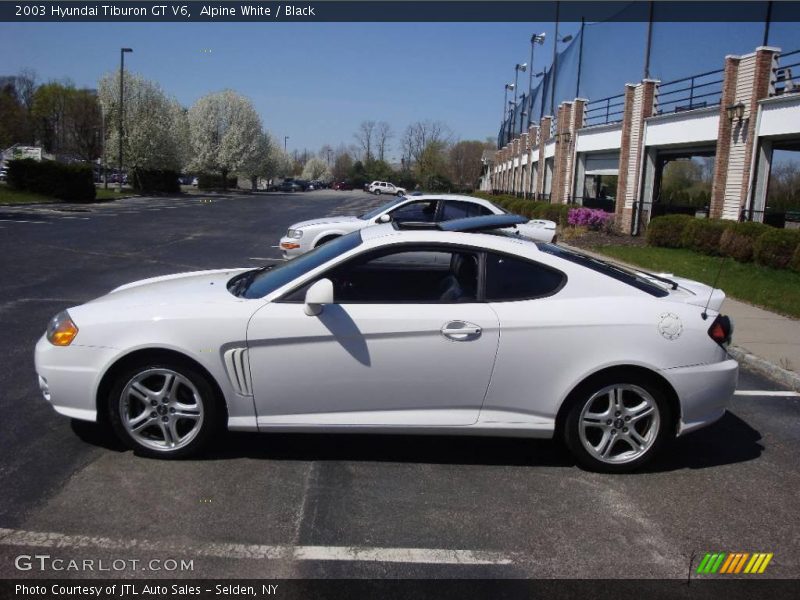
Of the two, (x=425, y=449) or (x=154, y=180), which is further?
(x=154, y=180)

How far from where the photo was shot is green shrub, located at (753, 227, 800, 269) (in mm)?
14289

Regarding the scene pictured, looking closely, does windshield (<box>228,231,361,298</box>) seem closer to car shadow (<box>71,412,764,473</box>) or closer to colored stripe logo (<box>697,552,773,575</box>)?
car shadow (<box>71,412,764,473</box>)

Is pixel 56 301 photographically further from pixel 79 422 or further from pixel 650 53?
pixel 650 53

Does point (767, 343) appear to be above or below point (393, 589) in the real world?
above

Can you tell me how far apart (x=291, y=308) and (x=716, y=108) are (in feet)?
64.4

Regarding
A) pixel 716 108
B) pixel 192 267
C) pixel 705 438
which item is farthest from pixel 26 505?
pixel 716 108

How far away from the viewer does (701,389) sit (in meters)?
4.69

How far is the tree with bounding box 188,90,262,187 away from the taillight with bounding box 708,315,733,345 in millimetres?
79210

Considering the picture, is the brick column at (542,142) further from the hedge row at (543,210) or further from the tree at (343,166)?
the tree at (343,166)

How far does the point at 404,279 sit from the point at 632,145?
23641mm

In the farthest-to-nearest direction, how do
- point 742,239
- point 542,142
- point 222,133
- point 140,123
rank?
point 222,133, point 140,123, point 542,142, point 742,239

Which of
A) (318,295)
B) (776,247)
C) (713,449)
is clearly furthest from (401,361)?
(776,247)

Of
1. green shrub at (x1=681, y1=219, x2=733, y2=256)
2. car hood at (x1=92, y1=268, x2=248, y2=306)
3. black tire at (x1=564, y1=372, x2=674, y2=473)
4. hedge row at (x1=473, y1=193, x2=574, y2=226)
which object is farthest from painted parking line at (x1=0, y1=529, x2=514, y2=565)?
hedge row at (x1=473, y1=193, x2=574, y2=226)

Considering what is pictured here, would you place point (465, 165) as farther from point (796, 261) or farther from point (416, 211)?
point (416, 211)
